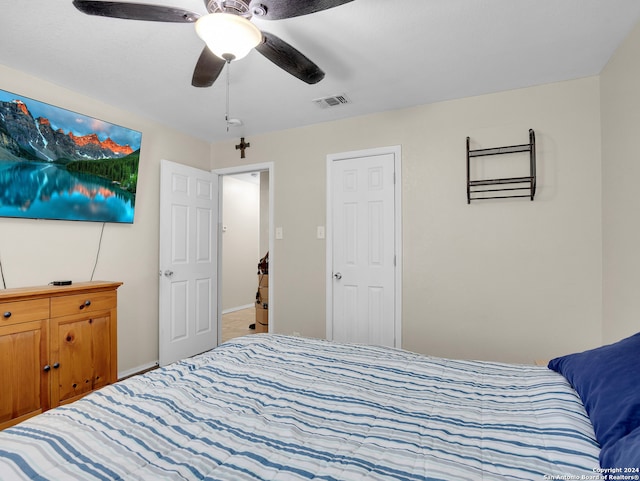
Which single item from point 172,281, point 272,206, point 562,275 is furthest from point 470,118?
point 172,281

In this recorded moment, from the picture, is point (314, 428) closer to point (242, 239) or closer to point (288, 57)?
point (288, 57)

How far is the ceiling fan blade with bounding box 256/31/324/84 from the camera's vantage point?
1648mm

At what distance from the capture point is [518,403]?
46.2 inches

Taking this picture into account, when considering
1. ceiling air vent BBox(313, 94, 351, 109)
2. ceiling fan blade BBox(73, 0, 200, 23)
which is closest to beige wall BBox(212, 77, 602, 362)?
ceiling air vent BBox(313, 94, 351, 109)

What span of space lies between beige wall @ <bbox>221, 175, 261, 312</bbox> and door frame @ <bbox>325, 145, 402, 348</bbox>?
3.18 meters

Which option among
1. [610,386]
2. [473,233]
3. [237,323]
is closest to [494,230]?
[473,233]

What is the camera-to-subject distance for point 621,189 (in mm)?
2162

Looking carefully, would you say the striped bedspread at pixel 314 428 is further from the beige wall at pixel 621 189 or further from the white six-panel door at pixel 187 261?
the white six-panel door at pixel 187 261

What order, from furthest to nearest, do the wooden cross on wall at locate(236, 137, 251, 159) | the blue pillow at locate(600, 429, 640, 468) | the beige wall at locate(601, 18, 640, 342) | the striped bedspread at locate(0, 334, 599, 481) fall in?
the wooden cross on wall at locate(236, 137, 251, 159) < the beige wall at locate(601, 18, 640, 342) < the striped bedspread at locate(0, 334, 599, 481) < the blue pillow at locate(600, 429, 640, 468)

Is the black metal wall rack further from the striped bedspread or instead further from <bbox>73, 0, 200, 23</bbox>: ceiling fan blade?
<bbox>73, 0, 200, 23</bbox>: ceiling fan blade

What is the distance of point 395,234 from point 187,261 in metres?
2.25

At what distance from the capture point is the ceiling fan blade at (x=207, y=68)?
5.79 feet

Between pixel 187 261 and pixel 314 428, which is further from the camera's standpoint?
pixel 187 261

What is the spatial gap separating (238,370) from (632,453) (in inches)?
52.0
